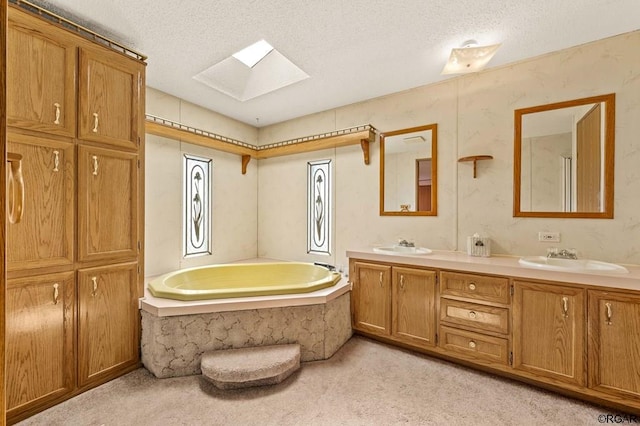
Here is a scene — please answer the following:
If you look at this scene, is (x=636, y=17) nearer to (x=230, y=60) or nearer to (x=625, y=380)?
(x=625, y=380)

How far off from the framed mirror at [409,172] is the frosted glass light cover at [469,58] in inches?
25.1

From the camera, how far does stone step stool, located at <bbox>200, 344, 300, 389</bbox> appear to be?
6.05ft

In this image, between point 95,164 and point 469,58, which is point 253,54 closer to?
point 95,164

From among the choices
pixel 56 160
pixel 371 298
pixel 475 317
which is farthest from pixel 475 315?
pixel 56 160

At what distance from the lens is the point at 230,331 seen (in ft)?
6.91

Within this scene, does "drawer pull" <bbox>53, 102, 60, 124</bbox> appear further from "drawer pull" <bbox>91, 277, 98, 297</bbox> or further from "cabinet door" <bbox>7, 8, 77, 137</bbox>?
"drawer pull" <bbox>91, 277, 98, 297</bbox>

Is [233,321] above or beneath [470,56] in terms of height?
beneath

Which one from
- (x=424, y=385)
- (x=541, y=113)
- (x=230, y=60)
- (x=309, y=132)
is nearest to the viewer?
(x=424, y=385)

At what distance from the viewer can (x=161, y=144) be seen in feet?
9.49

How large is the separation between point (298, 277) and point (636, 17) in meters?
3.44

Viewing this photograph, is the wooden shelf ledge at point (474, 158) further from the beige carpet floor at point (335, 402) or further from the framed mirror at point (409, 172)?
the beige carpet floor at point (335, 402)

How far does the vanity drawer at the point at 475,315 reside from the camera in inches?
79.0

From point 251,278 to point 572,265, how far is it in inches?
117

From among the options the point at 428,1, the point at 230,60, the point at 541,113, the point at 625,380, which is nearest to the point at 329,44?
the point at 428,1
